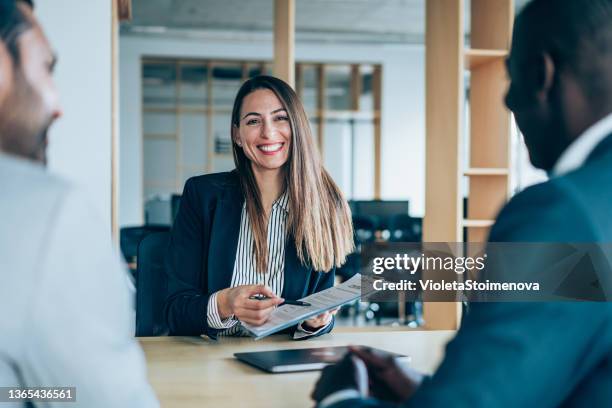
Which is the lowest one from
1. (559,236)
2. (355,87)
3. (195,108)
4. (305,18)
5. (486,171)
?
(559,236)

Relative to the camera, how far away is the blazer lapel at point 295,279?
1946 mm

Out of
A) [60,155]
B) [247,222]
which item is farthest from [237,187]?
[60,155]

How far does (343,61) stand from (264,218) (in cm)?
866

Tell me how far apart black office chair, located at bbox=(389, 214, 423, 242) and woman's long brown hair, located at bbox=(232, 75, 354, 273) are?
4.22 meters

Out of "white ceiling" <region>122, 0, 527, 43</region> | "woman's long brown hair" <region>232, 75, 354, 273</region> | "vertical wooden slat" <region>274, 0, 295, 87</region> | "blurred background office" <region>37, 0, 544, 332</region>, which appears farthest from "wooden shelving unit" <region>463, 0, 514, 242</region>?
"white ceiling" <region>122, 0, 527, 43</region>

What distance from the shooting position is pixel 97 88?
264cm

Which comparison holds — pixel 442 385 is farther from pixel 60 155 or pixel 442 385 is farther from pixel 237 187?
pixel 60 155

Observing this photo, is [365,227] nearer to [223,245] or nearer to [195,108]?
[223,245]

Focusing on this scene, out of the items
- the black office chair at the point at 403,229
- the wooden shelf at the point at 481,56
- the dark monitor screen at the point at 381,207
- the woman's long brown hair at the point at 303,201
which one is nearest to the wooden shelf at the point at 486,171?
the wooden shelf at the point at 481,56

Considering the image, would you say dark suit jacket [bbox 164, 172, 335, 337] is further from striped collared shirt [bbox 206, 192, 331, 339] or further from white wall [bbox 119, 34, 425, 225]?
white wall [bbox 119, 34, 425, 225]

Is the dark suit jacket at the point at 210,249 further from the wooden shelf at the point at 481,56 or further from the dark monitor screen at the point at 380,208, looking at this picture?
the dark monitor screen at the point at 380,208

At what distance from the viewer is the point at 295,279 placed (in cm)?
195

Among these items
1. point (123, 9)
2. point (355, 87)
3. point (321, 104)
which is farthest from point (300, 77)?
point (123, 9)

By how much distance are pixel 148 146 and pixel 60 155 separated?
7.80m
